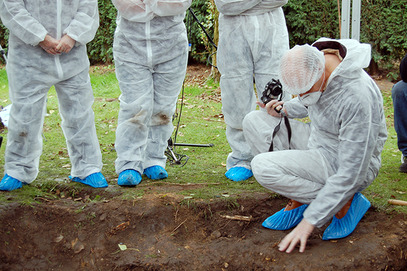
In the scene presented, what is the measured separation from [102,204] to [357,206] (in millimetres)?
1671

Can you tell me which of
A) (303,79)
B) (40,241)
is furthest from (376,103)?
(40,241)

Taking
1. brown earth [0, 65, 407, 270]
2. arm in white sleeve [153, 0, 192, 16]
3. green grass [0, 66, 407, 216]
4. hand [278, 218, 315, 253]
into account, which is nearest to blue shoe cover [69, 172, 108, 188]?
green grass [0, 66, 407, 216]

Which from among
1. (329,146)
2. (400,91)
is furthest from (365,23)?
(329,146)

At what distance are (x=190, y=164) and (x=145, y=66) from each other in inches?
49.4

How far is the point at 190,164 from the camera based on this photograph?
4.66m

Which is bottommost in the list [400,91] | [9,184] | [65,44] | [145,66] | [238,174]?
[238,174]

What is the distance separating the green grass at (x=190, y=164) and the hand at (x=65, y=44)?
41.9 inches

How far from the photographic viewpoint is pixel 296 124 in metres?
3.35

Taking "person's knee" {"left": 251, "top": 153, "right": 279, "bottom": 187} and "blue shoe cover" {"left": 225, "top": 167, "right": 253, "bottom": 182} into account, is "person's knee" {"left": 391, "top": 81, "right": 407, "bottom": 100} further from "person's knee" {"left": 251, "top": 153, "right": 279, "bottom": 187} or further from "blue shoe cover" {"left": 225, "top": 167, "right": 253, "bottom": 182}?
"person's knee" {"left": 251, "top": 153, "right": 279, "bottom": 187}

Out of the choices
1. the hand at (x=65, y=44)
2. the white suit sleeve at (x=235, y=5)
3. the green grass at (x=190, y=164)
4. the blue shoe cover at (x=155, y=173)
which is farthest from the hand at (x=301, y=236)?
the hand at (x=65, y=44)

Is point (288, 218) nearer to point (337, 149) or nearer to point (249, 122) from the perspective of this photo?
point (337, 149)

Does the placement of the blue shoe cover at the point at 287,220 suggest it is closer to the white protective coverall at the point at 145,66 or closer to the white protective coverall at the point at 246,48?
the white protective coverall at the point at 246,48

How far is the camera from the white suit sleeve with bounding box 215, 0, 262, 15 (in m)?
3.69

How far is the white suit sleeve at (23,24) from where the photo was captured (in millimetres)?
3297
